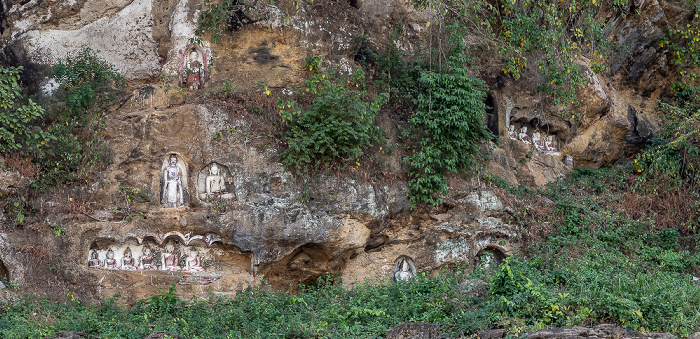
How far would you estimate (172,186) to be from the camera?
11.9 metres

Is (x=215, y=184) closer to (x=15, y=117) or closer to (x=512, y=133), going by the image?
(x=15, y=117)

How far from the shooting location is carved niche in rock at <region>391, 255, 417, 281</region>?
12.7 metres

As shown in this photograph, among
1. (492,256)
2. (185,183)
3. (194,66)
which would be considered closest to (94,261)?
(185,183)

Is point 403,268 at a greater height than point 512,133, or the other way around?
point 512,133

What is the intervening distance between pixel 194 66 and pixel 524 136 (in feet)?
27.0

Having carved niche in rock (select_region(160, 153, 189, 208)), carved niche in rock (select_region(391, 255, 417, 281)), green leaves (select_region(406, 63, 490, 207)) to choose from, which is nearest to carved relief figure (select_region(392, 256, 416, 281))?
carved niche in rock (select_region(391, 255, 417, 281))

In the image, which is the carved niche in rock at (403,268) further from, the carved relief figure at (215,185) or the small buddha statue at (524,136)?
the small buddha statue at (524,136)

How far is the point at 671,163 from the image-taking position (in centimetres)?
1430

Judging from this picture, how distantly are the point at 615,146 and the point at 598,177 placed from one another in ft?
5.14

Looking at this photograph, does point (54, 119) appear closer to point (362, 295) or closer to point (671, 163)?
point (362, 295)

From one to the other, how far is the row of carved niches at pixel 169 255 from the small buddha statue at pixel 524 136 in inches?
308

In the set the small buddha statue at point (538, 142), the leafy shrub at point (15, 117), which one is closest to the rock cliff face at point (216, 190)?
the leafy shrub at point (15, 117)

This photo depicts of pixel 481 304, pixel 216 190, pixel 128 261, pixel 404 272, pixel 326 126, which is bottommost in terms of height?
pixel 481 304

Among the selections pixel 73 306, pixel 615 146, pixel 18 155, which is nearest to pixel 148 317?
pixel 73 306
